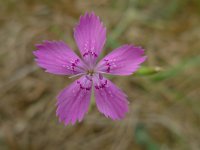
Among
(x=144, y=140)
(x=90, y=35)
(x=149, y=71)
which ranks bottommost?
(x=144, y=140)

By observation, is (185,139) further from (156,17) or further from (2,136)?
(2,136)

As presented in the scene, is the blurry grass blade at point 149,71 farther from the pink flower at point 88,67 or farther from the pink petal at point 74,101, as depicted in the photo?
the pink petal at point 74,101

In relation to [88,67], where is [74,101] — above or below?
below

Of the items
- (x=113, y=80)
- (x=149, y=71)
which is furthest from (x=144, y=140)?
(x=149, y=71)

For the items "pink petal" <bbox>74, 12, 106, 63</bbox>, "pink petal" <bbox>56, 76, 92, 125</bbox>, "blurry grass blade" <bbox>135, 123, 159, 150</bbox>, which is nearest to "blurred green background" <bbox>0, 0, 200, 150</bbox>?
"blurry grass blade" <bbox>135, 123, 159, 150</bbox>

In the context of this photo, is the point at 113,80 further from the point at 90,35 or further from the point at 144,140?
the point at 90,35

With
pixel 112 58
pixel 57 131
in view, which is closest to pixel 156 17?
pixel 57 131

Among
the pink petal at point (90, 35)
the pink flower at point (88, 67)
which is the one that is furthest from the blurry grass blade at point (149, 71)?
the pink petal at point (90, 35)
